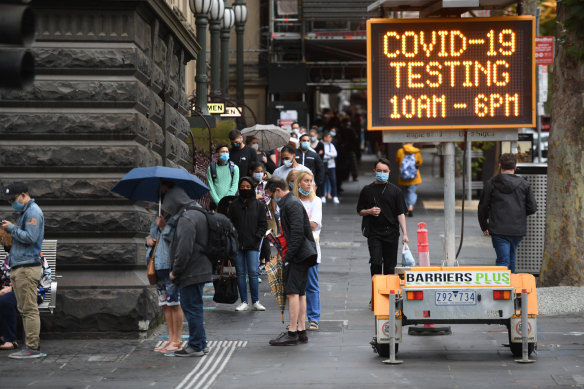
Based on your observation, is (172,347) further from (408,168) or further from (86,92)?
(408,168)

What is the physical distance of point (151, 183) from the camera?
11.6m

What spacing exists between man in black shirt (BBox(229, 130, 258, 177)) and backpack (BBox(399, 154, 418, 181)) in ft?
22.5

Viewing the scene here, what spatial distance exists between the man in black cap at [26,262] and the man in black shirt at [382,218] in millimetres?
4379

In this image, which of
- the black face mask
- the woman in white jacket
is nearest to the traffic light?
the black face mask

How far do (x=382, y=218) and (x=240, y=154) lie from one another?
5418 mm

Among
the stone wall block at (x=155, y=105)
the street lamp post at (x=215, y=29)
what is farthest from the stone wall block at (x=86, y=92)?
the street lamp post at (x=215, y=29)

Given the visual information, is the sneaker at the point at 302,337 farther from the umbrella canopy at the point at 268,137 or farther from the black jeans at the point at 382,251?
the umbrella canopy at the point at 268,137

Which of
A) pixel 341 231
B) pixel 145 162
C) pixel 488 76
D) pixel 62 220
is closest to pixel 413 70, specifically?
pixel 488 76

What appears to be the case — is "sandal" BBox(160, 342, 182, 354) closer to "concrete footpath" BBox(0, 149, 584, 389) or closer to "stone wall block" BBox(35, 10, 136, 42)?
"concrete footpath" BBox(0, 149, 584, 389)

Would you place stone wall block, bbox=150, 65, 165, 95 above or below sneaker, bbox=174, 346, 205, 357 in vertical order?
above

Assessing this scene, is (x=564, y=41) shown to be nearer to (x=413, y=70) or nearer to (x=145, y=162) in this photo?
(x=413, y=70)

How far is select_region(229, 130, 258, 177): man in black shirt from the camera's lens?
742 inches

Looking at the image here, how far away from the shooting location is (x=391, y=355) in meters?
10.4

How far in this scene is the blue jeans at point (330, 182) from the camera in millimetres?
29394
